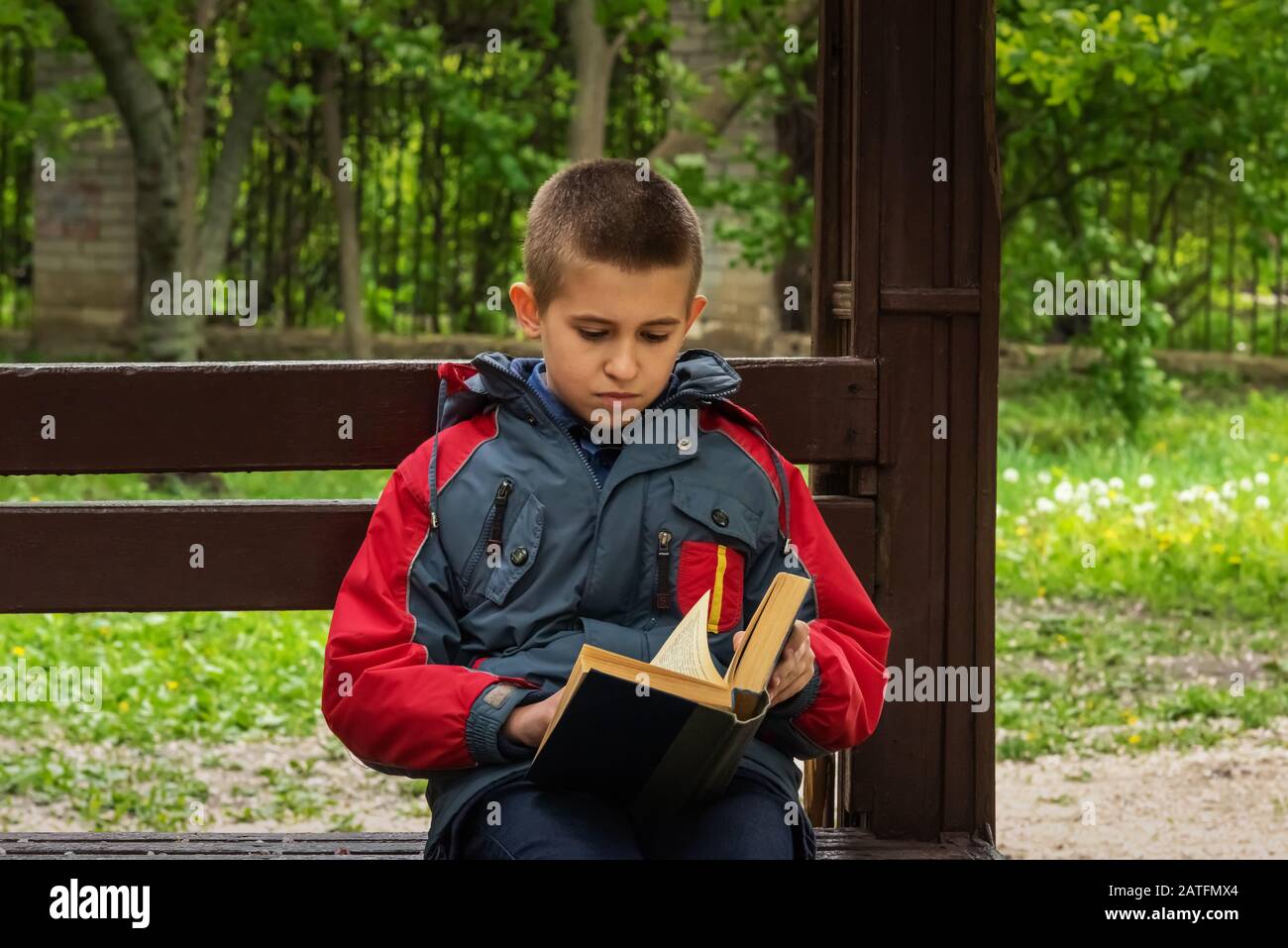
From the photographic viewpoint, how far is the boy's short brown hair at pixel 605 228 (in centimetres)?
240

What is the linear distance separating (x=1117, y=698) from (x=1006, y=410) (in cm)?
480

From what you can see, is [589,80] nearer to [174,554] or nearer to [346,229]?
[346,229]

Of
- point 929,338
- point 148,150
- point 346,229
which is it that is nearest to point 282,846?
point 929,338

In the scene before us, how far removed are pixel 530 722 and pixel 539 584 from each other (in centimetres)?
24

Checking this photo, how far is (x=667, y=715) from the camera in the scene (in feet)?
6.64

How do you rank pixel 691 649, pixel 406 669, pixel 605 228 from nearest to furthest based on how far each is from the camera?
pixel 691 649, pixel 406 669, pixel 605 228

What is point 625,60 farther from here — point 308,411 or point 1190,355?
point 308,411

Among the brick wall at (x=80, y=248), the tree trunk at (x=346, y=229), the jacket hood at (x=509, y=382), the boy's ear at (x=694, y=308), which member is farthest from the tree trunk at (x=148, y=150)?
the boy's ear at (x=694, y=308)

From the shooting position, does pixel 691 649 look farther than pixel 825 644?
No

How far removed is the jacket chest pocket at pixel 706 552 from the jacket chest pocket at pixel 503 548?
0.19 meters

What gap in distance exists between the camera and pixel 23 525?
2863mm

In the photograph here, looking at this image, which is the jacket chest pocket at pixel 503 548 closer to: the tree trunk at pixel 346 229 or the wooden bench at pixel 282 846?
the wooden bench at pixel 282 846
